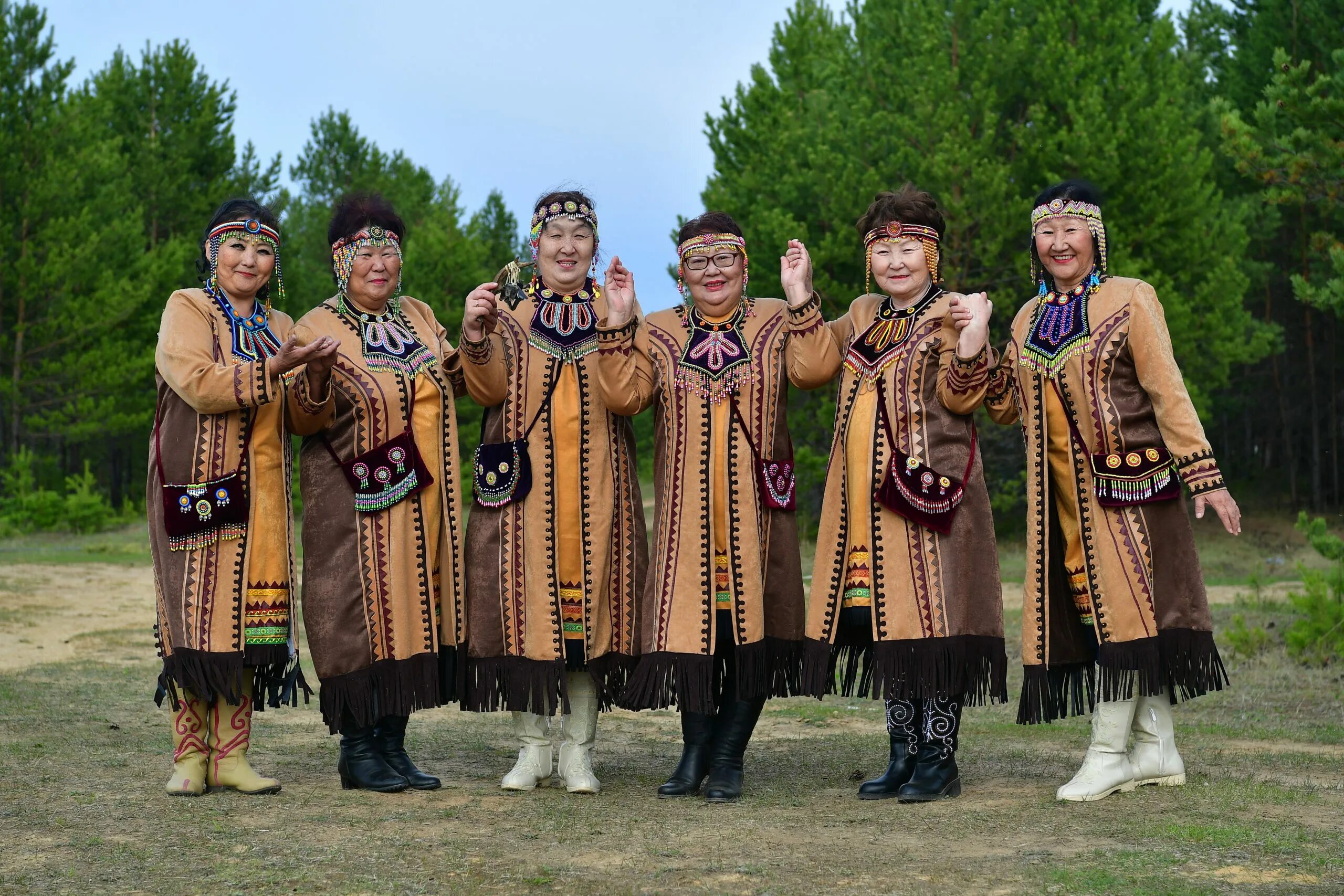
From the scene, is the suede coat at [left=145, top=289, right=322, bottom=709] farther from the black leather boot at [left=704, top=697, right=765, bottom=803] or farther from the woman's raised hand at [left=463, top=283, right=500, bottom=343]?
the black leather boot at [left=704, top=697, right=765, bottom=803]

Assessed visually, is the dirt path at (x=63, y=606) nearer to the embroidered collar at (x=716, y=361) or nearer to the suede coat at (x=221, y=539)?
the suede coat at (x=221, y=539)

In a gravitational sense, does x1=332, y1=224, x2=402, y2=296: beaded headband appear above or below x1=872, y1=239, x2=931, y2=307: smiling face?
above

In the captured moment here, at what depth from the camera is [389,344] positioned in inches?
201

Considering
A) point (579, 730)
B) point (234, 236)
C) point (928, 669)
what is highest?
point (234, 236)

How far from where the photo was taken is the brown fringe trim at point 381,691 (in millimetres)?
4871

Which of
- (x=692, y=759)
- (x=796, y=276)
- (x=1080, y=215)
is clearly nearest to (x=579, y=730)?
(x=692, y=759)

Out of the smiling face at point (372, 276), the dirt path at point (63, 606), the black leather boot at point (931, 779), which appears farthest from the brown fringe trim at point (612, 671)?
the dirt path at point (63, 606)

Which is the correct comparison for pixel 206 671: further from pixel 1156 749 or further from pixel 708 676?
pixel 1156 749

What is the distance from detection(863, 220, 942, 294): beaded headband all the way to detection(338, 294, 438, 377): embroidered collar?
Answer: 167 centimetres

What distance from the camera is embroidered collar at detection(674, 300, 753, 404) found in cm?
493

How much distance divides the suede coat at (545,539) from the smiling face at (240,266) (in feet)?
2.75

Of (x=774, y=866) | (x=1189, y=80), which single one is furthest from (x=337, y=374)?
(x=1189, y=80)

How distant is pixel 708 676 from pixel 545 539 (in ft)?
2.55

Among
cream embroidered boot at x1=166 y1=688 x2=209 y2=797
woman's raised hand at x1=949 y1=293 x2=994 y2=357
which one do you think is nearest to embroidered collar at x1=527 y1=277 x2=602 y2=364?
woman's raised hand at x1=949 y1=293 x2=994 y2=357
